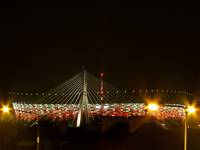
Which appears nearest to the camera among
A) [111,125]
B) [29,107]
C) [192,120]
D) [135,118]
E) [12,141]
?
[12,141]

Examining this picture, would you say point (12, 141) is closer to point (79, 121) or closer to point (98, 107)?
point (79, 121)

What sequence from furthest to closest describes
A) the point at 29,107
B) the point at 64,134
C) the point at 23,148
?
the point at 29,107
the point at 64,134
the point at 23,148

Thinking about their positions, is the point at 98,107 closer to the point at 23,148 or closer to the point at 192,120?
the point at 192,120

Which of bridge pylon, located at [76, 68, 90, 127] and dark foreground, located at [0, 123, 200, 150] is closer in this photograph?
dark foreground, located at [0, 123, 200, 150]

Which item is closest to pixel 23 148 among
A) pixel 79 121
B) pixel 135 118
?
pixel 135 118

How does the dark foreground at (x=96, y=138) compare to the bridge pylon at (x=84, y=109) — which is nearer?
the dark foreground at (x=96, y=138)

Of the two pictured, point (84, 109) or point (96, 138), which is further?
point (84, 109)

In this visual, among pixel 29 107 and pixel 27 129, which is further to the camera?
pixel 29 107
